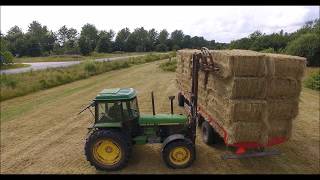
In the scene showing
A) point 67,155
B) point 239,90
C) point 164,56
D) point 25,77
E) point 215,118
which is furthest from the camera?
point 164,56

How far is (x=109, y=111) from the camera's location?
934 centimetres

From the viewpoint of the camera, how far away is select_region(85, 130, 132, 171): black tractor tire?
9.01 metres

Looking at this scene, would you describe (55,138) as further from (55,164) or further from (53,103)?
(53,103)

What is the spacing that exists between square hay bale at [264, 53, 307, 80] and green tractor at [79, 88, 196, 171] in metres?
2.79

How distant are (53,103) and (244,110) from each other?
13.8 meters

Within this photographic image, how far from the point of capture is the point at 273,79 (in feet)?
26.9

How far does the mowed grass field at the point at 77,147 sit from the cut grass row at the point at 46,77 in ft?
9.11

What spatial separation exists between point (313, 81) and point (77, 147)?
58.4 ft

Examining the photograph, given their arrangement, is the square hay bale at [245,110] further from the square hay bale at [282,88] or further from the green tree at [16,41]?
the green tree at [16,41]

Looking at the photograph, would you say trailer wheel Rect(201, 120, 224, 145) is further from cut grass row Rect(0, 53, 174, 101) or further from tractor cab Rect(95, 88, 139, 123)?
cut grass row Rect(0, 53, 174, 101)

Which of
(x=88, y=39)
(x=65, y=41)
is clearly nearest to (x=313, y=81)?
(x=88, y=39)

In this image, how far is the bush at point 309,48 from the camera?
28.3 m

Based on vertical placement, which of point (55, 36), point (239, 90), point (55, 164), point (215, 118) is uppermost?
point (55, 36)

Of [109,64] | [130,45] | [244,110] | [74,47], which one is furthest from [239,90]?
[130,45]
